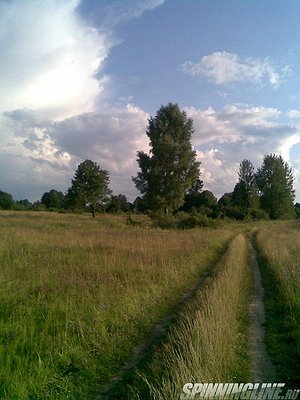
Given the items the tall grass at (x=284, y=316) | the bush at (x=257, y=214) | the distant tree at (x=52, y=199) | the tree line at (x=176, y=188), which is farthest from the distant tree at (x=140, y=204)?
the distant tree at (x=52, y=199)

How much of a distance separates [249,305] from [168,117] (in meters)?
30.9

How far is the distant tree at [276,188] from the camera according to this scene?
7075cm

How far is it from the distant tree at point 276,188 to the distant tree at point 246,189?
2262 millimetres

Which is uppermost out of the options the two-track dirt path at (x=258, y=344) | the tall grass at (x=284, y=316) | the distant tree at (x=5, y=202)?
the distant tree at (x=5, y=202)

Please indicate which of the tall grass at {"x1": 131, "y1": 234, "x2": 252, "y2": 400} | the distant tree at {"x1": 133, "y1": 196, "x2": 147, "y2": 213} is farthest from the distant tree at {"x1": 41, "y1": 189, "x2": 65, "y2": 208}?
the tall grass at {"x1": 131, "y1": 234, "x2": 252, "y2": 400}

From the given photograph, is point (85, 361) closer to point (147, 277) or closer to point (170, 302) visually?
point (170, 302)

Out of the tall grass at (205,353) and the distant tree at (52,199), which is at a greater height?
the distant tree at (52,199)

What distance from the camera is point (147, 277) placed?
11.1 metres

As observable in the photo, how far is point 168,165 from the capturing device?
36469mm

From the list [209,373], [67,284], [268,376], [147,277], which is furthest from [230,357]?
[147,277]

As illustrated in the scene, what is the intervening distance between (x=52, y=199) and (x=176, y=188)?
279ft

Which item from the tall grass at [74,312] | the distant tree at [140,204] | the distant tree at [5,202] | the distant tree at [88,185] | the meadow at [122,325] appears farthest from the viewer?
the distant tree at [5,202]
